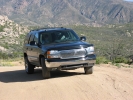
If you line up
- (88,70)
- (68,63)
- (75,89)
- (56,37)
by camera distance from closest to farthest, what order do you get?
(75,89)
(68,63)
(88,70)
(56,37)

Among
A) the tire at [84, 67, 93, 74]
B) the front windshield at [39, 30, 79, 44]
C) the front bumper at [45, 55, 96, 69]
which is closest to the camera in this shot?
the front bumper at [45, 55, 96, 69]

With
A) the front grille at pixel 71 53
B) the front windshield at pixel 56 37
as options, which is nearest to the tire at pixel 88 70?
the front grille at pixel 71 53

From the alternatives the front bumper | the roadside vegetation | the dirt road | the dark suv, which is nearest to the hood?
the dark suv

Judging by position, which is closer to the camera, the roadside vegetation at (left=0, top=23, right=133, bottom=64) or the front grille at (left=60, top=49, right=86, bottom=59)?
the front grille at (left=60, top=49, right=86, bottom=59)

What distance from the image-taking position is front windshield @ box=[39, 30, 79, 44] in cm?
1056

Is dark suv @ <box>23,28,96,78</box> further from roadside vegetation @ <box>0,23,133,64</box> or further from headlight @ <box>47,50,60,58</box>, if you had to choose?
roadside vegetation @ <box>0,23,133,64</box>

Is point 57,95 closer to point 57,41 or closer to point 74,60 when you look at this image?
point 74,60

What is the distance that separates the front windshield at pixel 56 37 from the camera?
10.6 metres

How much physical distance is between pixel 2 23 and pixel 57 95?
340ft

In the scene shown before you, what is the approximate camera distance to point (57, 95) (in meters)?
7.39

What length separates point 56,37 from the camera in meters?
10.7

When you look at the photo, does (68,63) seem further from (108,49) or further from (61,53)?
(108,49)

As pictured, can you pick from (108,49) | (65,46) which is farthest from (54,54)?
(108,49)

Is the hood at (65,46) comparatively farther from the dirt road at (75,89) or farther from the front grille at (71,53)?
the dirt road at (75,89)
